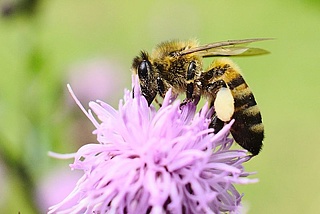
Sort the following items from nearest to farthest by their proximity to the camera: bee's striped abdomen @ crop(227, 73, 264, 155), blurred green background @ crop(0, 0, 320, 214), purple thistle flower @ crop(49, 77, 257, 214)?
purple thistle flower @ crop(49, 77, 257, 214)
bee's striped abdomen @ crop(227, 73, 264, 155)
blurred green background @ crop(0, 0, 320, 214)

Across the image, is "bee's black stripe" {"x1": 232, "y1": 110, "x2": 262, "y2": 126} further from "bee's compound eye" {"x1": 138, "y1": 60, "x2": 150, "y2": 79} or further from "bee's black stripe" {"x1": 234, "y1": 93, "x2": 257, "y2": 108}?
"bee's compound eye" {"x1": 138, "y1": 60, "x2": 150, "y2": 79}

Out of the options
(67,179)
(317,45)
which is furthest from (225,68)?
(317,45)

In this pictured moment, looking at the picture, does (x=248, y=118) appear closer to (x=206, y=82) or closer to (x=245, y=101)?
(x=245, y=101)

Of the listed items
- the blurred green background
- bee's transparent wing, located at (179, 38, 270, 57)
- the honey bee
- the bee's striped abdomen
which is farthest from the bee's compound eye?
the blurred green background

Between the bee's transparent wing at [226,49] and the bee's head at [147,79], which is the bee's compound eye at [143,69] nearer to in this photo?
the bee's head at [147,79]

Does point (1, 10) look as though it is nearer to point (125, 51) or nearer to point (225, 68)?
point (225, 68)

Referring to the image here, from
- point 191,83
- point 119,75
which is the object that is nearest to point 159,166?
point 191,83

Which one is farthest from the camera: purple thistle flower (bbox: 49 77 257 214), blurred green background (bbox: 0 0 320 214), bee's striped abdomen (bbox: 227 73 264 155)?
blurred green background (bbox: 0 0 320 214)

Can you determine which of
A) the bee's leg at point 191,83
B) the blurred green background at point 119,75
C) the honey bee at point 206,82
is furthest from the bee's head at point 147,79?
the blurred green background at point 119,75
